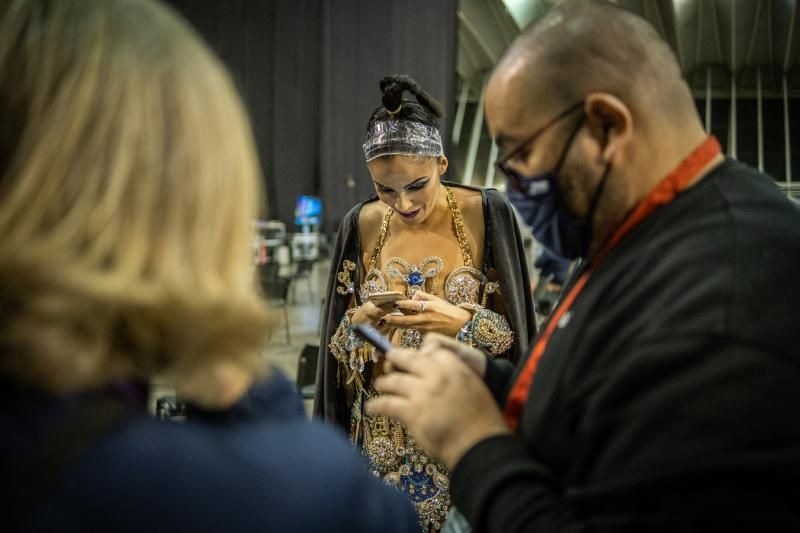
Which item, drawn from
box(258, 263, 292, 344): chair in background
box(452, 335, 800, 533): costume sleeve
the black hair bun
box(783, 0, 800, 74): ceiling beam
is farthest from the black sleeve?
box(783, 0, 800, 74): ceiling beam

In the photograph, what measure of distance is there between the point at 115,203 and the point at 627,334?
67 cm

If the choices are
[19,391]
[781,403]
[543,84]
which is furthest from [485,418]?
[19,391]

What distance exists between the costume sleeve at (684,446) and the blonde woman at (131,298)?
0.30 m

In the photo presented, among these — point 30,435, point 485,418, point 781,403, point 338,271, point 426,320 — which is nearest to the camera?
point 30,435

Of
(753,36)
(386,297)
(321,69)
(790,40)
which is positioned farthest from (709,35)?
(386,297)

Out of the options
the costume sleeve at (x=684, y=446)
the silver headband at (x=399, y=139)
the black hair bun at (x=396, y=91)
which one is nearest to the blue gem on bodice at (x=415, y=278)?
the silver headband at (x=399, y=139)

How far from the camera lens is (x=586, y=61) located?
96 cm

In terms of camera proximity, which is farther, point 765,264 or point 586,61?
point 586,61

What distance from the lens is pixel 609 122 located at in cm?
96

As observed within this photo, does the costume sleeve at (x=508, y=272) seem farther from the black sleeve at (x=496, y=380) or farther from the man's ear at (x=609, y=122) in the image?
the man's ear at (x=609, y=122)

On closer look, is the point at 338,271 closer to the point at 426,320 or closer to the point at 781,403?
the point at 426,320

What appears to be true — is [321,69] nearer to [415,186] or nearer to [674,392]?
[415,186]

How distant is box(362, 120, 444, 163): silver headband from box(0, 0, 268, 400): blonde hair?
140cm

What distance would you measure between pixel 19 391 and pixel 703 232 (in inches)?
33.2
